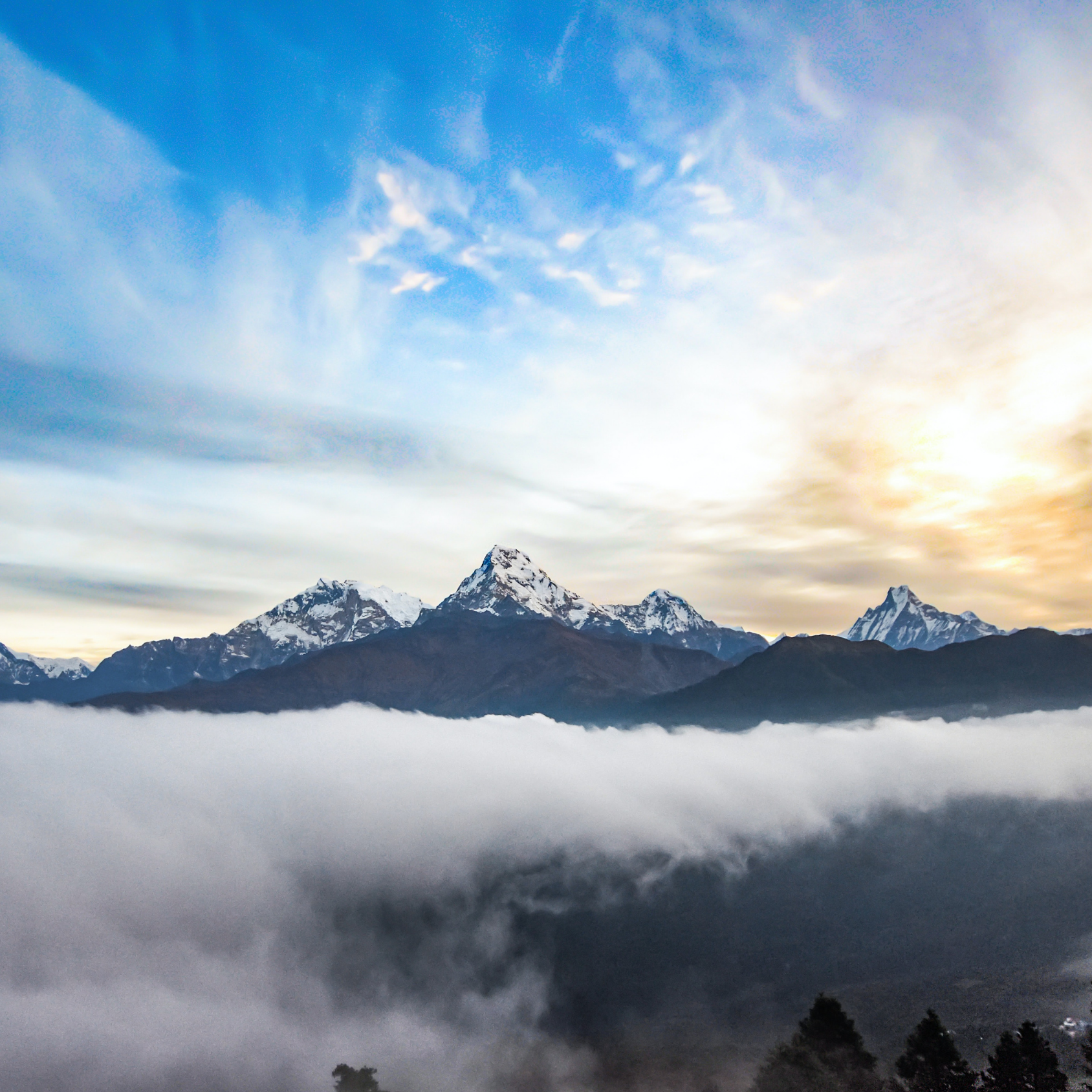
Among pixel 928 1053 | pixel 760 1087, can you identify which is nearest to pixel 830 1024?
pixel 928 1053

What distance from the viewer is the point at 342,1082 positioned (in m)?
156

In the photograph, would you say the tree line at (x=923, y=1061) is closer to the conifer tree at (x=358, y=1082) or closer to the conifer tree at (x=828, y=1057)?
the conifer tree at (x=828, y=1057)

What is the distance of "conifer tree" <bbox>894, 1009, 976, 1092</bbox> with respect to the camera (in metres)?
98.2

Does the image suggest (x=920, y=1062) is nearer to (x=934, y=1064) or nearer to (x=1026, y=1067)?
(x=934, y=1064)

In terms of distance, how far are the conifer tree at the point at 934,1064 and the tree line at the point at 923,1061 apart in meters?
0.09

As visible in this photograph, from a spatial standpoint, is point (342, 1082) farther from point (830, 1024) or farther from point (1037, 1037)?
point (1037, 1037)

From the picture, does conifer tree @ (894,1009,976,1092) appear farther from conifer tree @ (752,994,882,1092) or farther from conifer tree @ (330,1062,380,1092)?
conifer tree @ (330,1062,380,1092)

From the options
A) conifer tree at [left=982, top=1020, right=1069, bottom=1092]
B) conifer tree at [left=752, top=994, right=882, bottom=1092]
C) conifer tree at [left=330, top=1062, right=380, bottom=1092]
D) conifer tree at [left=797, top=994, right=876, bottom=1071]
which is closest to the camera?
conifer tree at [left=982, top=1020, right=1069, bottom=1092]

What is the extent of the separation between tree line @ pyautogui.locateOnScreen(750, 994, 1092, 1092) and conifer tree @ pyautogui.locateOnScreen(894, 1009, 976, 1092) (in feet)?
0.30

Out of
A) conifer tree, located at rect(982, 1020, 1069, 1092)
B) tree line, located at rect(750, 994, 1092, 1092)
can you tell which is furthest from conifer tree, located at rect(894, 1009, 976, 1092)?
conifer tree, located at rect(982, 1020, 1069, 1092)

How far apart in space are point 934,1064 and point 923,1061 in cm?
422

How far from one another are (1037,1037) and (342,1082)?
461 feet

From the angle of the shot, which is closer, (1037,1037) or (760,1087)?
(1037,1037)

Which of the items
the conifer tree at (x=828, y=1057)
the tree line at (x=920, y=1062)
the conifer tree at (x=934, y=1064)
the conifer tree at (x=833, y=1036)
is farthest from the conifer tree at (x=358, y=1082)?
the conifer tree at (x=934, y=1064)
